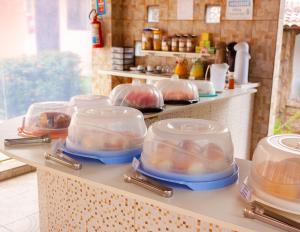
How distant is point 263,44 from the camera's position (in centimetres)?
345

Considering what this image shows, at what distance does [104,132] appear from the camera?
1397 mm

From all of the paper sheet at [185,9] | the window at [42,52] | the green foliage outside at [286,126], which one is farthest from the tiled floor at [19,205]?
the green foliage outside at [286,126]

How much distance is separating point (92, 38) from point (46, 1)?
0.64m

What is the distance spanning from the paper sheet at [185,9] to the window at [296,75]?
220cm

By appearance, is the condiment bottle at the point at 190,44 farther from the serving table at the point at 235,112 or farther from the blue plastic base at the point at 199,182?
the blue plastic base at the point at 199,182

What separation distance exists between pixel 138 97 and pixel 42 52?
243 centimetres

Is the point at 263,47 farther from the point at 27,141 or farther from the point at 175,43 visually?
the point at 27,141

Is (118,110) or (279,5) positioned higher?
(279,5)

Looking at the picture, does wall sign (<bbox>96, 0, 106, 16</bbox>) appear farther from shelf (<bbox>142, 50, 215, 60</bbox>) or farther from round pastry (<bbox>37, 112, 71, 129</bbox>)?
round pastry (<bbox>37, 112, 71, 129</bbox>)

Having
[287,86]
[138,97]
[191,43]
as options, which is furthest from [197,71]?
[287,86]

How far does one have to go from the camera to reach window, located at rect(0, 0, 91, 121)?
381 cm

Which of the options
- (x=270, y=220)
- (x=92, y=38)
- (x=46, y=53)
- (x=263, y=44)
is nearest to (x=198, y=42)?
(x=263, y=44)

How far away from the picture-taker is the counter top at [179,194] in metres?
1.03

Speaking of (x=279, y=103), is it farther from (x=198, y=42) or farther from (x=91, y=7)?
(x=91, y=7)
